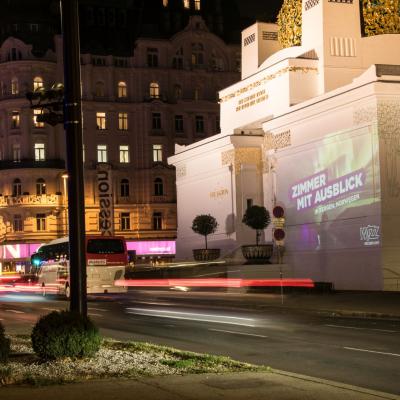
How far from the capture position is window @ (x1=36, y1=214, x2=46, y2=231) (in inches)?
2884

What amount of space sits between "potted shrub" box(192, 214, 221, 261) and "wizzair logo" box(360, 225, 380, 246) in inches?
552

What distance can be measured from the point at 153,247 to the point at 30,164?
43.2ft

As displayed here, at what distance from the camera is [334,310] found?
2589 centimetres

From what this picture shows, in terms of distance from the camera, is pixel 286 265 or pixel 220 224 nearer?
pixel 286 265

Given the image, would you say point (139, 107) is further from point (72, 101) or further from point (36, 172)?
point (72, 101)

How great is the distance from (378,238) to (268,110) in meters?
13.5

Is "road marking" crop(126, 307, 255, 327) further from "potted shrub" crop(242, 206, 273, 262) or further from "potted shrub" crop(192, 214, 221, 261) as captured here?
"potted shrub" crop(192, 214, 221, 261)

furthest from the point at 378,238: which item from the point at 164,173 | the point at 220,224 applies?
the point at 164,173

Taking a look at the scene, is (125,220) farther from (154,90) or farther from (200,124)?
(154,90)

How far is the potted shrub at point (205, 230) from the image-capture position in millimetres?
47453

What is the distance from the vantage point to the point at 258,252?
41750 millimetres

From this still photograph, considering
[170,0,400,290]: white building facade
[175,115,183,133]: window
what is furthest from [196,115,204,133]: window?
[170,0,400,290]: white building facade

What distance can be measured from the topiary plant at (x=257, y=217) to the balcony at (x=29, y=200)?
34.1m

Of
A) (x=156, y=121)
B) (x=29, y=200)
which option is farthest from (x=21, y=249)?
Answer: (x=156, y=121)
